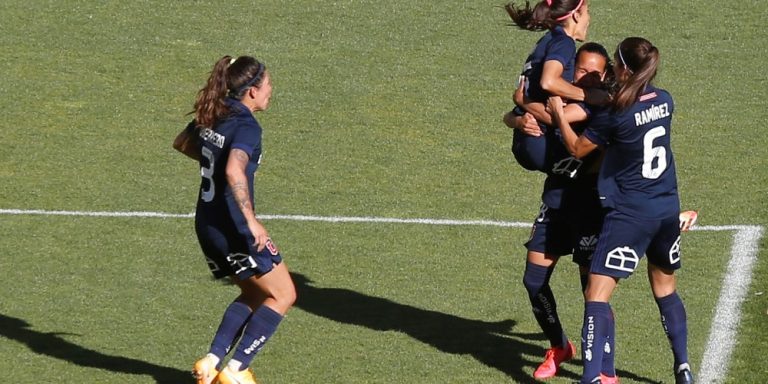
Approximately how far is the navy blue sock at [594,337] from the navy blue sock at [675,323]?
A: 1.84 ft

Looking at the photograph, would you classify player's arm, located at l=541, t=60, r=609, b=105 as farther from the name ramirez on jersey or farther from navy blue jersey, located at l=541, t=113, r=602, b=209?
the name ramirez on jersey

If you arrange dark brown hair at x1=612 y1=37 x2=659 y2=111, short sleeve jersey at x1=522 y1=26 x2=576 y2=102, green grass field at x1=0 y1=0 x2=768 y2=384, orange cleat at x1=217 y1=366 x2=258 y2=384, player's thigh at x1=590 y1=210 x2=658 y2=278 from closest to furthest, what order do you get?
1. dark brown hair at x1=612 y1=37 x2=659 y2=111
2. player's thigh at x1=590 y1=210 x2=658 y2=278
3. orange cleat at x1=217 y1=366 x2=258 y2=384
4. short sleeve jersey at x1=522 y1=26 x2=576 y2=102
5. green grass field at x1=0 y1=0 x2=768 y2=384

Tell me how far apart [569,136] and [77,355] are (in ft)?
11.3

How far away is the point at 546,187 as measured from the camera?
8.52m

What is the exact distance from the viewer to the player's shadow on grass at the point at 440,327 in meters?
8.84

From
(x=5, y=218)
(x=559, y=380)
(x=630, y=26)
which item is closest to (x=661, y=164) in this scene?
(x=559, y=380)

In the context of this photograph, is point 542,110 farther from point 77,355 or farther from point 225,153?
point 77,355

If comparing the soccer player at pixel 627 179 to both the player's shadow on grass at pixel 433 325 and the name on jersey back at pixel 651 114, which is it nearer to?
the name on jersey back at pixel 651 114

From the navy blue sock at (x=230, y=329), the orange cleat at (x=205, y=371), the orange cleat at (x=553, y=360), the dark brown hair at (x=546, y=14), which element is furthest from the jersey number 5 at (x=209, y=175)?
the orange cleat at (x=553, y=360)

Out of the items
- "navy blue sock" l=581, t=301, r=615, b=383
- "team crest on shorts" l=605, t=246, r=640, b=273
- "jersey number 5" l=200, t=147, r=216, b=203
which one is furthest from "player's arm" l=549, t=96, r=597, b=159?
"jersey number 5" l=200, t=147, r=216, b=203

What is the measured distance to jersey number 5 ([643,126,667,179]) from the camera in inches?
298

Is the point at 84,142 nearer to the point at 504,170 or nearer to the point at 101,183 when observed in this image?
the point at 101,183

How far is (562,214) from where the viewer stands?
332 inches

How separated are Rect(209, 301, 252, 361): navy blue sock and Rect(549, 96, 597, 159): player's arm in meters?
2.08
